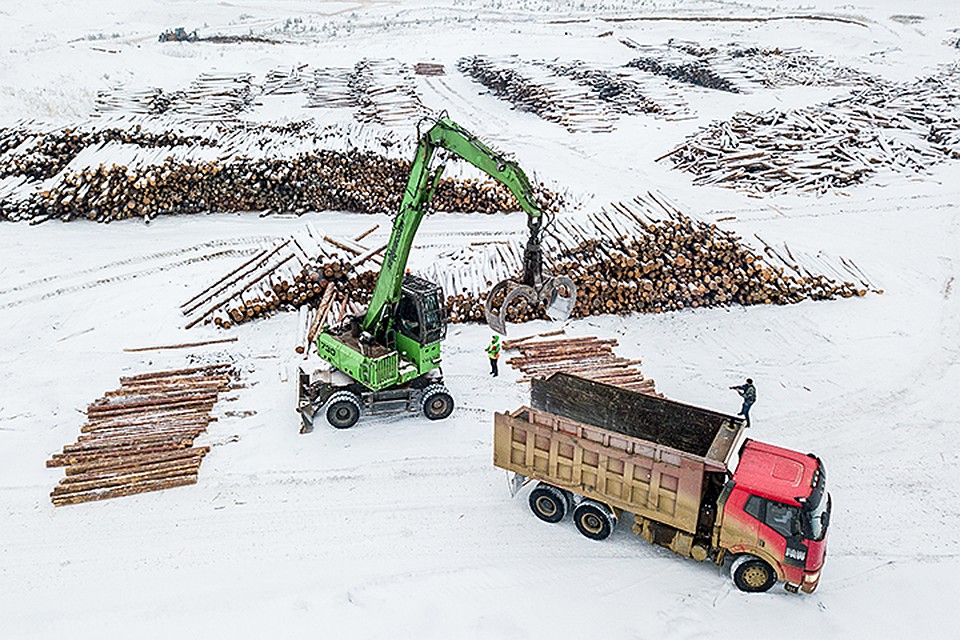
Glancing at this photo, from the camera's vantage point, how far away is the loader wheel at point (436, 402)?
1358cm

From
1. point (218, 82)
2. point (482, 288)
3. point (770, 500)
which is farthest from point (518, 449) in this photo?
point (218, 82)

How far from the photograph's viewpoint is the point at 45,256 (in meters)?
20.5

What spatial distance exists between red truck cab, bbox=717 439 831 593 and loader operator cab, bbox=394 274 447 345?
608cm

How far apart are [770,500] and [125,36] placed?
57.8 metres

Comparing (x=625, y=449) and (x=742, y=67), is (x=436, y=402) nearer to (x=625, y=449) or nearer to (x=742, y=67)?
(x=625, y=449)

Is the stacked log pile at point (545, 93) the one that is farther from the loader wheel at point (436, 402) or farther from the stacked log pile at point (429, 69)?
the loader wheel at point (436, 402)

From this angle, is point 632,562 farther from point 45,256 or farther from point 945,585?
point 45,256

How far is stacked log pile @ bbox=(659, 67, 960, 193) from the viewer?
84.3 feet

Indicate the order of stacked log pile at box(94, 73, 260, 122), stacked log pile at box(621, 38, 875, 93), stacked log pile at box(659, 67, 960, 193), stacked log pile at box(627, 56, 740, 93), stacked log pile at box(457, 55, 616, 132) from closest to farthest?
1. stacked log pile at box(659, 67, 960, 193)
2. stacked log pile at box(94, 73, 260, 122)
3. stacked log pile at box(457, 55, 616, 132)
4. stacked log pile at box(621, 38, 875, 93)
5. stacked log pile at box(627, 56, 740, 93)

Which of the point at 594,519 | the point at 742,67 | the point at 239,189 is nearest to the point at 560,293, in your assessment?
the point at 594,519

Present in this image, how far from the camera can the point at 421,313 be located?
13078 millimetres

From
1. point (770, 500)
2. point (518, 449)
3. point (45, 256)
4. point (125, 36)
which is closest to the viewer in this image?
point (770, 500)

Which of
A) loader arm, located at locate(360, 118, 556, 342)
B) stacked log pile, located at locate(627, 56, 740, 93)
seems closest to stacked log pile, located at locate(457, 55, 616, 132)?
stacked log pile, located at locate(627, 56, 740, 93)

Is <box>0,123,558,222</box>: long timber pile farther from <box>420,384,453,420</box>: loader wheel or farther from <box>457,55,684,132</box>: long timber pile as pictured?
<box>420,384,453,420</box>: loader wheel
